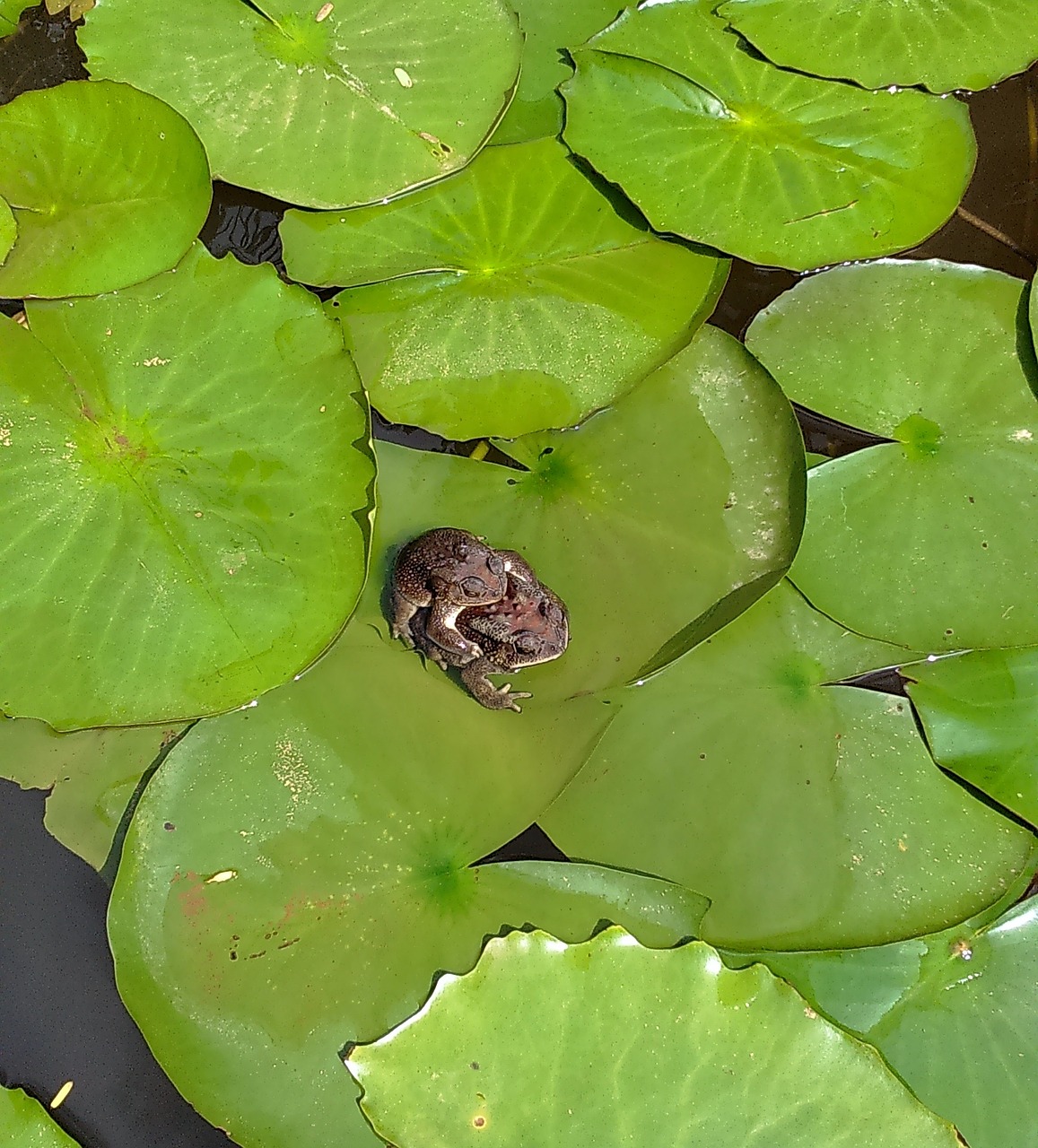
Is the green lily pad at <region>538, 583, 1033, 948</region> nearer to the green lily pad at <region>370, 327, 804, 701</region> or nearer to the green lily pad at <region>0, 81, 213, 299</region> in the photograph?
the green lily pad at <region>370, 327, 804, 701</region>

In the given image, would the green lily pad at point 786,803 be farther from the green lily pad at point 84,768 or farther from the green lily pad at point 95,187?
the green lily pad at point 95,187

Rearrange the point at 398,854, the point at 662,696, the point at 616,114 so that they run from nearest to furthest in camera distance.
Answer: the point at 398,854 → the point at 662,696 → the point at 616,114

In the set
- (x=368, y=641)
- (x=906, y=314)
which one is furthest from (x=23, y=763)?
(x=906, y=314)

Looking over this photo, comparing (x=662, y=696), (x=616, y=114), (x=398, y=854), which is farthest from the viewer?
(x=616, y=114)

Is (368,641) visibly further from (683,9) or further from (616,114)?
(683,9)

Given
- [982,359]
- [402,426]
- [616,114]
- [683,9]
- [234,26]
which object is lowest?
[982,359]

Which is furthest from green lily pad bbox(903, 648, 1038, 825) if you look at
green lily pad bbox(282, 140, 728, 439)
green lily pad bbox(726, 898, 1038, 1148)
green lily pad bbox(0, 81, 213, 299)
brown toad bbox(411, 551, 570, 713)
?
green lily pad bbox(0, 81, 213, 299)
